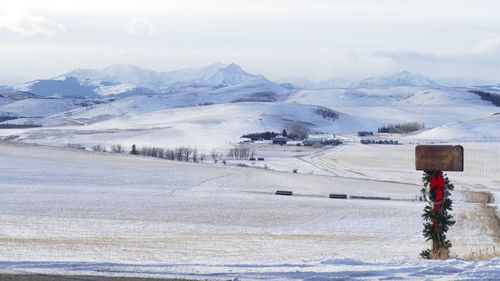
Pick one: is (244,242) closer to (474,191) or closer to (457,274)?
(457,274)

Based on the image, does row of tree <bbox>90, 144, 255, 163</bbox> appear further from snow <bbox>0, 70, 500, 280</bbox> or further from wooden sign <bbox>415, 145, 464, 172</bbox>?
wooden sign <bbox>415, 145, 464, 172</bbox>

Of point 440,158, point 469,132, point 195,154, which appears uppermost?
point 440,158

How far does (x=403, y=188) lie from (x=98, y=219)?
37219mm

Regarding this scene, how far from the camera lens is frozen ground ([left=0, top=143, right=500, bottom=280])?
11867mm

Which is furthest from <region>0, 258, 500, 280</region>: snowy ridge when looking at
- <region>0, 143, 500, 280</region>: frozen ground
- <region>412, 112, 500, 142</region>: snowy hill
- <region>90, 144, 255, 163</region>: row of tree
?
<region>412, 112, 500, 142</region>: snowy hill

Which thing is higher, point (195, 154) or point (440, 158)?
point (440, 158)

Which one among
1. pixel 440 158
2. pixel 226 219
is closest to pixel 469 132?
pixel 226 219

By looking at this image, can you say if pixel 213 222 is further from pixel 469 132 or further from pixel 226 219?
pixel 469 132

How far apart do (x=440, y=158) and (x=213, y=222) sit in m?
25.7

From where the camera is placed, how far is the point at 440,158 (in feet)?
47.6

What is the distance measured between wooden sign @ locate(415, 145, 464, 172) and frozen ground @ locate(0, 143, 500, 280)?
1.62 metres

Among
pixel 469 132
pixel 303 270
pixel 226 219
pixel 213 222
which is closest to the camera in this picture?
pixel 303 270

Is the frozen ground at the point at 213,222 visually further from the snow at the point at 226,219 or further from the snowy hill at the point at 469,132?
the snowy hill at the point at 469,132

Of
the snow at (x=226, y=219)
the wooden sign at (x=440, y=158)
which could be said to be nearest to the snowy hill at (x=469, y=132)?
the snow at (x=226, y=219)
